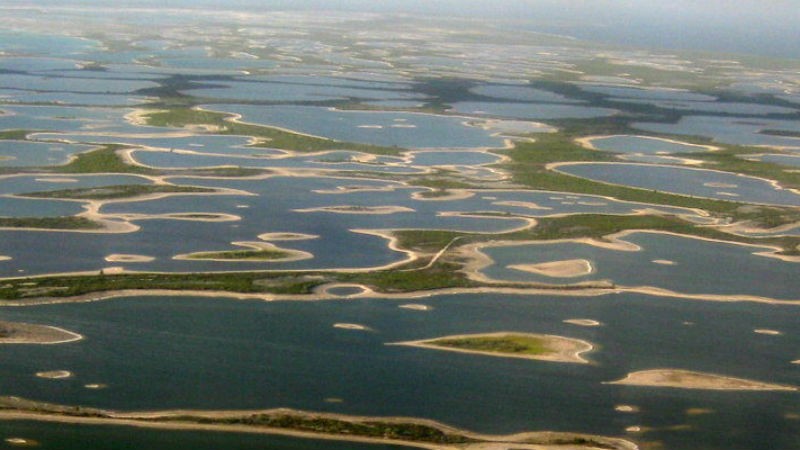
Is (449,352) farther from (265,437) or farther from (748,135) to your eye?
(748,135)

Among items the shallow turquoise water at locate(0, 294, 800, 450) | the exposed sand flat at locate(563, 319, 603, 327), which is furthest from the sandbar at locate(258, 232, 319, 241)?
the exposed sand flat at locate(563, 319, 603, 327)

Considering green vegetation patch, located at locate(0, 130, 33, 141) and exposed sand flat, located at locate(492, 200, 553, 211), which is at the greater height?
green vegetation patch, located at locate(0, 130, 33, 141)

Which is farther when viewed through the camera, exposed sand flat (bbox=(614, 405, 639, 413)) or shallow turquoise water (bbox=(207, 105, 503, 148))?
shallow turquoise water (bbox=(207, 105, 503, 148))

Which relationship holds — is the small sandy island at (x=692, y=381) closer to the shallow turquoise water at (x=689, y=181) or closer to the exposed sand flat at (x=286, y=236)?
the exposed sand flat at (x=286, y=236)

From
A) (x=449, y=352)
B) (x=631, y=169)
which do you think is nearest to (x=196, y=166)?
(x=631, y=169)

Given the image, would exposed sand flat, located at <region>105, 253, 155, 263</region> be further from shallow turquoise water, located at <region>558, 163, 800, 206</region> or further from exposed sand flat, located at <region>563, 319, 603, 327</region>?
shallow turquoise water, located at <region>558, 163, 800, 206</region>

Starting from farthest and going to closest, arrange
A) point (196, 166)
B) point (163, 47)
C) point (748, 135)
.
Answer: point (163, 47), point (748, 135), point (196, 166)
